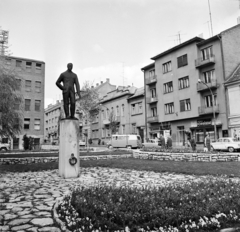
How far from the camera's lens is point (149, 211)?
377 cm

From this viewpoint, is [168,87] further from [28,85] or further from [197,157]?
[28,85]

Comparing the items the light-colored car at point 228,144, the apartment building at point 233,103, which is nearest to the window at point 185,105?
the apartment building at point 233,103

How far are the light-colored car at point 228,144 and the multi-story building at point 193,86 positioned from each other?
2935mm

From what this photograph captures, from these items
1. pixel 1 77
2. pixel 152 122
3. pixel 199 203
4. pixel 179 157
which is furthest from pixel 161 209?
pixel 152 122

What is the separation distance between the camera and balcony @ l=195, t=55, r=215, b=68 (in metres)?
32.0

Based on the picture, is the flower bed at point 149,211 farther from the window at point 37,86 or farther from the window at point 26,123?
the window at point 37,86

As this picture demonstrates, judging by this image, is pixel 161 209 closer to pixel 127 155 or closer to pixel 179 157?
pixel 179 157

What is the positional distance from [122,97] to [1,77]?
3268 centimetres

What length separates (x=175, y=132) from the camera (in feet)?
124

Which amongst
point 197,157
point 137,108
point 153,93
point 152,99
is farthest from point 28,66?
point 197,157

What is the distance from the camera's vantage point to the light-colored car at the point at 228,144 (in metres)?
26.3

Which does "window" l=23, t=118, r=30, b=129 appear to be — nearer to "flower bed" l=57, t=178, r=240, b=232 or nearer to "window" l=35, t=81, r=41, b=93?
"window" l=35, t=81, r=41, b=93

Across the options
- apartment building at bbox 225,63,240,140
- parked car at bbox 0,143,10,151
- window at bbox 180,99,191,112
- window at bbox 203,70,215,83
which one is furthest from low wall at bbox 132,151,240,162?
parked car at bbox 0,143,10,151

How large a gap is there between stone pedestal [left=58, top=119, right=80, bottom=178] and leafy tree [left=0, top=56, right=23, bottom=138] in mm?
11383
